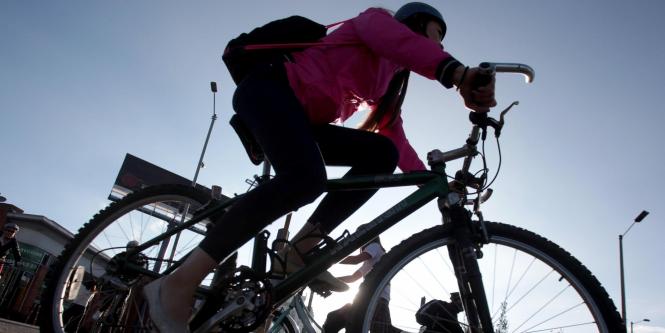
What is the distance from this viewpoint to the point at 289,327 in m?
3.54

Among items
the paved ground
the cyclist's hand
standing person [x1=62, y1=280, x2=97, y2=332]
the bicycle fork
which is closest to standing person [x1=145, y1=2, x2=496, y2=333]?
the cyclist's hand

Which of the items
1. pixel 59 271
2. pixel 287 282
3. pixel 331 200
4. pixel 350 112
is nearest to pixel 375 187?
pixel 331 200

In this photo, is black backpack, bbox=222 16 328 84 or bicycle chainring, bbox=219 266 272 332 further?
black backpack, bbox=222 16 328 84

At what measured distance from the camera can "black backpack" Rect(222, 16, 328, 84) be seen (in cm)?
226

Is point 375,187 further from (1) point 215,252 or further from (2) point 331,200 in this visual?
(1) point 215,252

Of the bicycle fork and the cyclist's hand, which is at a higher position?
→ the cyclist's hand

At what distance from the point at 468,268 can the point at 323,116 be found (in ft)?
3.35

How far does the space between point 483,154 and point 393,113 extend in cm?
64

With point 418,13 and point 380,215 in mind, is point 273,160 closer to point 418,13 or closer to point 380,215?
point 380,215

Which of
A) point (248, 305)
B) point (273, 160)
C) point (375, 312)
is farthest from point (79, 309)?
point (375, 312)

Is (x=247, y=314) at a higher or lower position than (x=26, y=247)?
lower

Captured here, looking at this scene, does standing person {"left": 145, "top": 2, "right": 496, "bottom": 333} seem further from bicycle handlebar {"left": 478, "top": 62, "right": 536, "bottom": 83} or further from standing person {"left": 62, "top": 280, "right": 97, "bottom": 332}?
standing person {"left": 62, "top": 280, "right": 97, "bottom": 332}

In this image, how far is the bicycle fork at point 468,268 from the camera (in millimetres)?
1846

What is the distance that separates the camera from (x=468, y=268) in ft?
6.33
